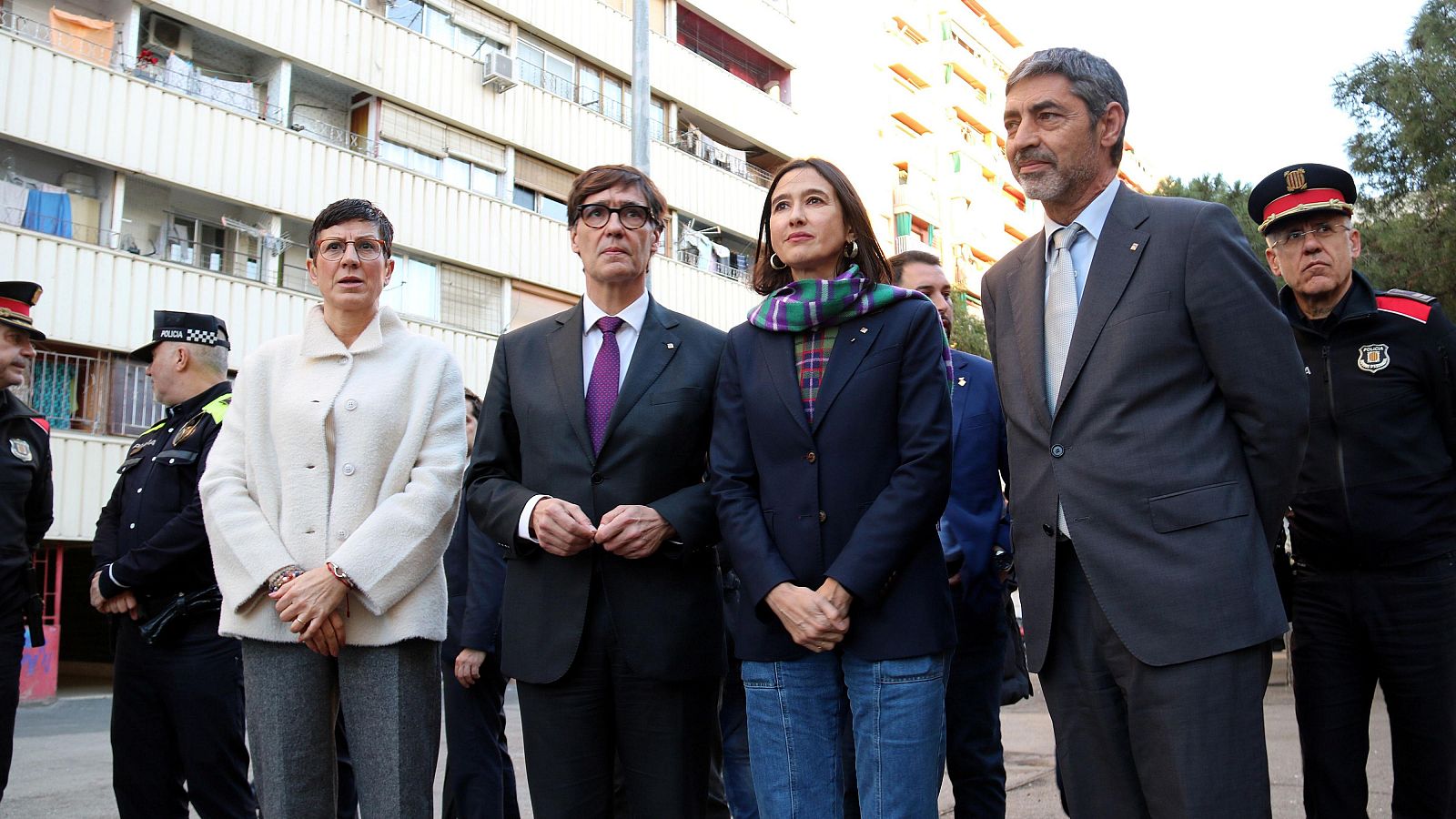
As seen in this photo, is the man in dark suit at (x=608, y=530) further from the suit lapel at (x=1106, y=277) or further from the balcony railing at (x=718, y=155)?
the balcony railing at (x=718, y=155)

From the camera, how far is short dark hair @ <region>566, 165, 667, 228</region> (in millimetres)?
3656

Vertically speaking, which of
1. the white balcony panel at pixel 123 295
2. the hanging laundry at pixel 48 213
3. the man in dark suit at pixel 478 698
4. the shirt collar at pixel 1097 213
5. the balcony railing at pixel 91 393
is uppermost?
the hanging laundry at pixel 48 213

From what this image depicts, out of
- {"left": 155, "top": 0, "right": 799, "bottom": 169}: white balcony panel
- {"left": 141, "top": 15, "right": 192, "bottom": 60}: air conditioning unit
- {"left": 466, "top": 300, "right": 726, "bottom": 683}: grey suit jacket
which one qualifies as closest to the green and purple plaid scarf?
{"left": 466, "top": 300, "right": 726, "bottom": 683}: grey suit jacket

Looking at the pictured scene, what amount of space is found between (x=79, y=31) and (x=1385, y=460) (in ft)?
56.7

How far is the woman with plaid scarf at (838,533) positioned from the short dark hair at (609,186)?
0.58 metres

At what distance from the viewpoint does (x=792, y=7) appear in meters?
30.1

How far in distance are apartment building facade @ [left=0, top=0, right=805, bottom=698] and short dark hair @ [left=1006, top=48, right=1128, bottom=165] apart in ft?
49.6

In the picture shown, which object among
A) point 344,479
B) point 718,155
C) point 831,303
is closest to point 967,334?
point 718,155

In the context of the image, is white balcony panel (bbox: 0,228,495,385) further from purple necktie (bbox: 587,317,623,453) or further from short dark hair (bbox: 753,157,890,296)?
short dark hair (bbox: 753,157,890,296)

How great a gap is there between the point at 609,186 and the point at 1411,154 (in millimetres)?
11382

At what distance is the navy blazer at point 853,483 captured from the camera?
9.72ft

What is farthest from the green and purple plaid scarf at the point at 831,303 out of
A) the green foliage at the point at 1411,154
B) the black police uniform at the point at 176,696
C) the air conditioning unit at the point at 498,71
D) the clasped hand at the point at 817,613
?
the air conditioning unit at the point at 498,71

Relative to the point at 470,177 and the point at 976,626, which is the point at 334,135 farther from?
the point at 976,626

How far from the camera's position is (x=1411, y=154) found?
39.1 ft
